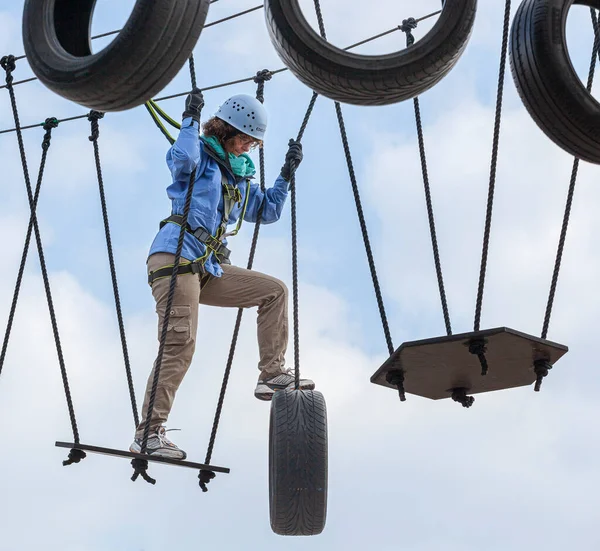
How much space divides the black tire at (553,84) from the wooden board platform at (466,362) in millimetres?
966

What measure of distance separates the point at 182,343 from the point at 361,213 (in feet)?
3.77

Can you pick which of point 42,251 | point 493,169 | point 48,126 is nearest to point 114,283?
point 42,251

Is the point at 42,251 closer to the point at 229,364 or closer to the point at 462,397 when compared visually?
the point at 229,364

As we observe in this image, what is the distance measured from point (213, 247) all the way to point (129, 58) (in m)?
1.65

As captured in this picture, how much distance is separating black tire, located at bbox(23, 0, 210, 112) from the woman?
88 centimetres

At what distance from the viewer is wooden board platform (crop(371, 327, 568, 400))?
5652mm

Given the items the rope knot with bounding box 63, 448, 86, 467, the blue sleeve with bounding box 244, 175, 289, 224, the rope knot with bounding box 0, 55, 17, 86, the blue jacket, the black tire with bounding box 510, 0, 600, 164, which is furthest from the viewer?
the rope knot with bounding box 0, 55, 17, 86

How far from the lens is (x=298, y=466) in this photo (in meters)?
6.31

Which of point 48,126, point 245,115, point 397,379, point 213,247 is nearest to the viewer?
point 397,379

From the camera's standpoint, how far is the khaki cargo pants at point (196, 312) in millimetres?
6336

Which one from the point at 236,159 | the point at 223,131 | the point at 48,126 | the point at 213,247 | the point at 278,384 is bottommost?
the point at 278,384

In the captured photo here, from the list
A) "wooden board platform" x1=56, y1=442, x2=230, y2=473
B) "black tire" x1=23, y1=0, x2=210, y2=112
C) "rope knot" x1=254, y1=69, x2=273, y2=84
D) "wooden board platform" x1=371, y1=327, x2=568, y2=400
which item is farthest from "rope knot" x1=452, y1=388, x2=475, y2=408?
"rope knot" x1=254, y1=69, x2=273, y2=84

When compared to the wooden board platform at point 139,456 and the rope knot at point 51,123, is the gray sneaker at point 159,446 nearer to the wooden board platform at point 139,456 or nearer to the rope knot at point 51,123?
the wooden board platform at point 139,456

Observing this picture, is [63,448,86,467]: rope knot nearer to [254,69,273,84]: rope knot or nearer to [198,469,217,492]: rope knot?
[198,469,217,492]: rope knot
